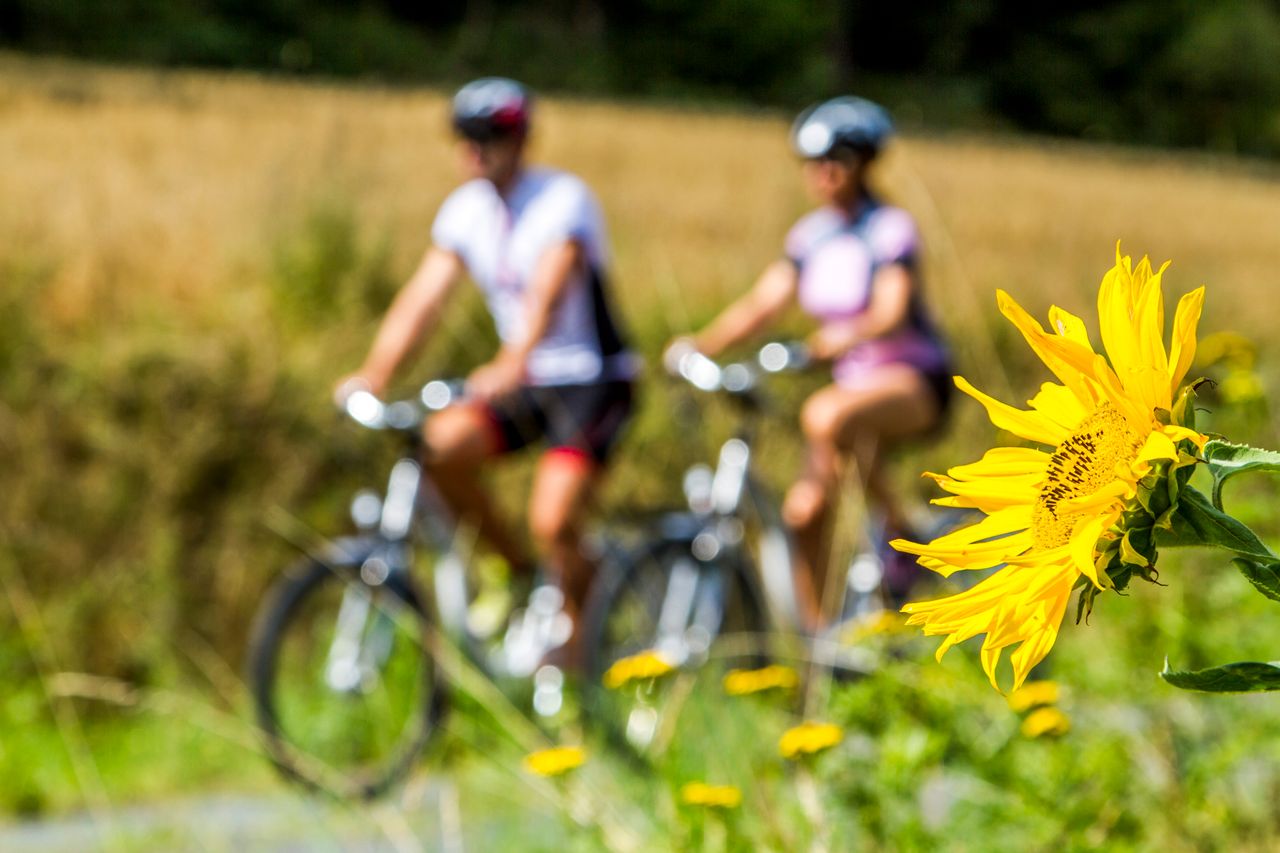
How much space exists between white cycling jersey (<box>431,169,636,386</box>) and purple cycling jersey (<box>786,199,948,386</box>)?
59 centimetres

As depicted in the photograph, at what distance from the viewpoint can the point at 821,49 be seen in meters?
47.8

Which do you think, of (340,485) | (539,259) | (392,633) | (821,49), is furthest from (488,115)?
(821,49)

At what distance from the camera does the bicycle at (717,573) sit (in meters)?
4.98

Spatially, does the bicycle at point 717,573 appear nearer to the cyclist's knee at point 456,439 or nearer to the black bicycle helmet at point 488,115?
the cyclist's knee at point 456,439

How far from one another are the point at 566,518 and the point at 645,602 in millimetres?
503

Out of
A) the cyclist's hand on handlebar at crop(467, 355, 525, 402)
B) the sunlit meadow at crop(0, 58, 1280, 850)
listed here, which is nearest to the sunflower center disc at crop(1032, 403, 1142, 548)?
the sunlit meadow at crop(0, 58, 1280, 850)

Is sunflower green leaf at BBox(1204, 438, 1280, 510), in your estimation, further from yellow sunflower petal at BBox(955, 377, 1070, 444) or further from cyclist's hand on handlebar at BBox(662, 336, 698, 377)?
cyclist's hand on handlebar at BBox(662, 336, 698, 377)

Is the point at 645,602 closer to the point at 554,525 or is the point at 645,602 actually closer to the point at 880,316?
the point at 554,525

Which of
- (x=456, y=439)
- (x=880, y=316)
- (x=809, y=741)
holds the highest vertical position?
(x=809, y=741)

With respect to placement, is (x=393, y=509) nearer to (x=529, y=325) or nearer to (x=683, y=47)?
(x=529, y=325)

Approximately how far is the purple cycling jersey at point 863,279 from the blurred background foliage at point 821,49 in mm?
29235

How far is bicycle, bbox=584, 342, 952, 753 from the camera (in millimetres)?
4984

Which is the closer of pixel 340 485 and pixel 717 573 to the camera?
pixel 717 573

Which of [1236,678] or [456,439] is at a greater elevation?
[1236,678]
